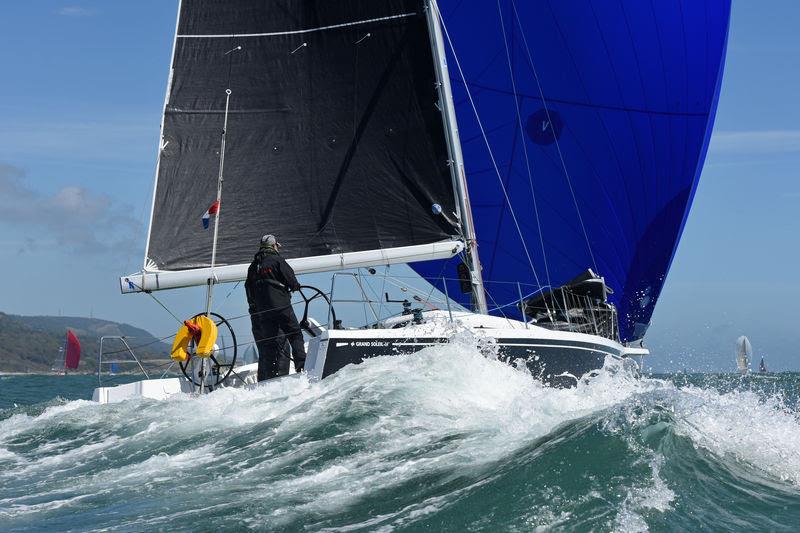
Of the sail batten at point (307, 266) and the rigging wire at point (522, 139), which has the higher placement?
the rigging wire at point (522, 139)

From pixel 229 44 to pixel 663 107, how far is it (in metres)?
6.39

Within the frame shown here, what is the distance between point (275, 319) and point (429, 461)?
3608mm

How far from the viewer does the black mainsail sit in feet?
35.0

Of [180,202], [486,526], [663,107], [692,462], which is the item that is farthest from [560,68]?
[486,526]

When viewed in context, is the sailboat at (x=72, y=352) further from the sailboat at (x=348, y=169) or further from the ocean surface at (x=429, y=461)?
the ocean surface at (x=429, y=461)

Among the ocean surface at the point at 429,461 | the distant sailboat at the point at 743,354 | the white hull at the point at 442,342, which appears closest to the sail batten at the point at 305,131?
the white hull at the point at 442,342

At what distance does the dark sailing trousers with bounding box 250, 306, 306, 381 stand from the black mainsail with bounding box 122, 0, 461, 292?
139 cm

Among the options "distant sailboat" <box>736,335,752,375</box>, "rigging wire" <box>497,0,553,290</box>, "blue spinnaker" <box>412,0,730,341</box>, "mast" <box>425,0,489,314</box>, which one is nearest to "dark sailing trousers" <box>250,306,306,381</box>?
"mast" <box>425,0,489,314</box>

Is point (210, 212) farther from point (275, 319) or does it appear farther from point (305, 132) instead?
point (275, 319)

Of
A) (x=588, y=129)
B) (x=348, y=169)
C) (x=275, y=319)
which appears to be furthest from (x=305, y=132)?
(x=588, y=129)

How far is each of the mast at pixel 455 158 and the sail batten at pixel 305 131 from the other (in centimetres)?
10

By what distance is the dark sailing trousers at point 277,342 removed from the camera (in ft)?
30.2

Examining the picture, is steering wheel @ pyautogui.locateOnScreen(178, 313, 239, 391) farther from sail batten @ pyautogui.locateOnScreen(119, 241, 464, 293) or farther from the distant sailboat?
the distant sailboat

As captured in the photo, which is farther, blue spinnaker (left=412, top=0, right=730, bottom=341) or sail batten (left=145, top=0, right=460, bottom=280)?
blue spinnaker (left=412, top=0, right=730, bottom=341)
